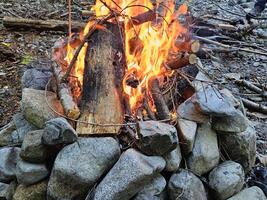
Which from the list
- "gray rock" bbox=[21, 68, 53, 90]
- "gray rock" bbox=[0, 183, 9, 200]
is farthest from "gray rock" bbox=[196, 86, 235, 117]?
"gray rock" bbox=[0, 183, 9, 200]

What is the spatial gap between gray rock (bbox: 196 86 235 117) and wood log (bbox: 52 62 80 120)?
872 mm

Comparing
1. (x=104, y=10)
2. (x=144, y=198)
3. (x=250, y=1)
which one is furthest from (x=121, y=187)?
(x=250, y=1)

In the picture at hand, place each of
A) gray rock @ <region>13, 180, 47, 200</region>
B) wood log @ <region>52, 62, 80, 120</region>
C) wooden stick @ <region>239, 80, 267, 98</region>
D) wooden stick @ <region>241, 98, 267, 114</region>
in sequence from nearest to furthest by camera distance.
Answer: gray rock @ <region>13, 180, 47, 200</region> → wood log @ <region>52, 62, 80, 120</region> → wooden stick @ <region>241, 98, 267, 114</region> → wooden stick @ <region>239, 80, 267, 98</region>

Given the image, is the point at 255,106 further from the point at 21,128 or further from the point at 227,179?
the point at 21,128

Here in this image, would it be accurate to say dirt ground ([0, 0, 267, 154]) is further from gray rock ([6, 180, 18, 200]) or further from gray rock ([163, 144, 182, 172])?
gray rock ([6, 180, 18, 200])

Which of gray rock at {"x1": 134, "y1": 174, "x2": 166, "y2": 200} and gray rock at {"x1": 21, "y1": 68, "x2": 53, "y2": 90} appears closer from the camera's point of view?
gray rock at {"x1": 134, "y1": 174, "x2": 166, "y2": 200}

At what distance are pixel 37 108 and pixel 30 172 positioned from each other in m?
0.48

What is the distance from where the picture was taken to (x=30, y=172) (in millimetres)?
2561

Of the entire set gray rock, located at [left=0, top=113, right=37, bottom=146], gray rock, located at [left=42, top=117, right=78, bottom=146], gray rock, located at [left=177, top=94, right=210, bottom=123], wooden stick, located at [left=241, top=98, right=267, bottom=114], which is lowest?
wooden stick, located at [left=241, top=98, right=267, bottom=114]

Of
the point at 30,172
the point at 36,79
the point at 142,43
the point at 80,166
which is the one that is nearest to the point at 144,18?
the point at 142,43

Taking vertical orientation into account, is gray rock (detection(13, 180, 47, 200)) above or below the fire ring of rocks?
below

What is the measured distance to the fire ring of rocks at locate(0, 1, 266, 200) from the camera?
251 centimetres

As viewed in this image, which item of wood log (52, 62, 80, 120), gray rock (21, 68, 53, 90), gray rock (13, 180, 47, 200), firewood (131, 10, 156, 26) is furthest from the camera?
gray rock (21, 68, 53, 90)

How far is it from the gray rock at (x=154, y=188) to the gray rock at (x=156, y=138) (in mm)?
185
